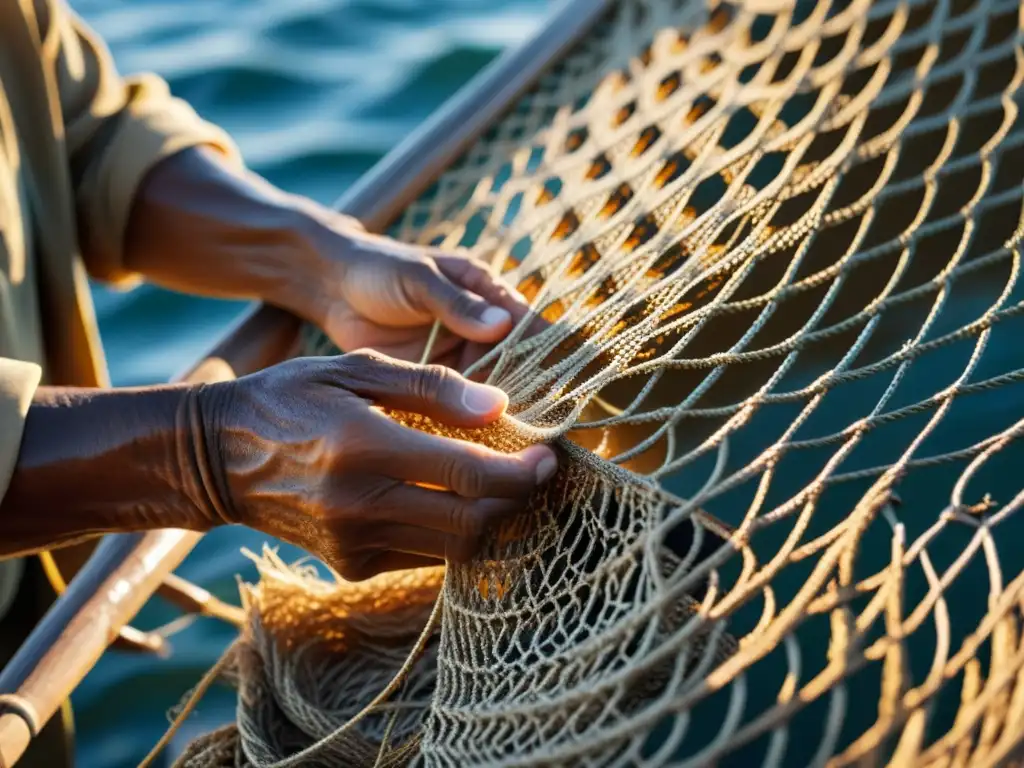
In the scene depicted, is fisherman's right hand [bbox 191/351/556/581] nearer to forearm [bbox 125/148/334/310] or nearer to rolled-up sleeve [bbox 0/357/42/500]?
rolled-up sleeve [bbox 0/357/42/500]

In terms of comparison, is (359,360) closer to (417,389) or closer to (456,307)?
(417,389)

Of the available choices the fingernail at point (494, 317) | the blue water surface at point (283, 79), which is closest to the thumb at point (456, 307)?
the fingernail at point (494, 317)

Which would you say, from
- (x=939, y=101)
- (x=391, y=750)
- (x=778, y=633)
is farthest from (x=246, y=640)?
(x=939, y=101)

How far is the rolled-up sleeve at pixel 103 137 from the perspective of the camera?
1511mm

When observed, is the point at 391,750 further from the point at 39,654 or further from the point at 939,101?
the point at 939,101

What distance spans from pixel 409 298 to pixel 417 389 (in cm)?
38

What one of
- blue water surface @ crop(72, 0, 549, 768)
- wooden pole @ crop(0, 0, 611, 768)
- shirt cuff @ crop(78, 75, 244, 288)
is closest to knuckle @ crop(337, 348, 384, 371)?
wooden pole @ crop(0, 0, 611, 768)

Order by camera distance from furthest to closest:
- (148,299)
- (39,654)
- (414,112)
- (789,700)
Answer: (414,112) → (148,299) → (39,654) → (789,700)

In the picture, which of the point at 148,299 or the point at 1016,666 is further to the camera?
the point at 148,299

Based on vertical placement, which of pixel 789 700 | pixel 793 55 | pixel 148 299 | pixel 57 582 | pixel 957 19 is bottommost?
pixel 148 299

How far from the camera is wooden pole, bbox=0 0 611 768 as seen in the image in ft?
3.67

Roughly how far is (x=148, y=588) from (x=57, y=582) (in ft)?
0.99

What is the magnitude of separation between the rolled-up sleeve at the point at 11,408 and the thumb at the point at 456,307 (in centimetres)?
43

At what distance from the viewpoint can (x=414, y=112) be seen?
10.9ft
